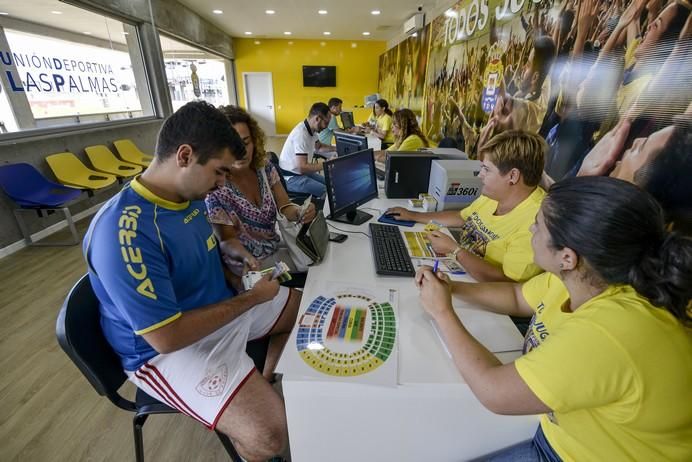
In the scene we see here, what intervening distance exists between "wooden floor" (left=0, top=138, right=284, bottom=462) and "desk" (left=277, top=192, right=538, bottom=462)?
2.66 ft

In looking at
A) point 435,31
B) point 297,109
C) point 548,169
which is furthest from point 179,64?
point 548,169

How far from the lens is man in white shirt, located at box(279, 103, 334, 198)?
10.5 ft

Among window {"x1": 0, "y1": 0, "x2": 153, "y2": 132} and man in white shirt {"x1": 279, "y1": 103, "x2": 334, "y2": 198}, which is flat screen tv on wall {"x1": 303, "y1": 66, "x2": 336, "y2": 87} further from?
man in white shirt {"x1": 279, "y1": 103, "x2": 334, "y2": 198}

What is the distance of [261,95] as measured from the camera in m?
9.63

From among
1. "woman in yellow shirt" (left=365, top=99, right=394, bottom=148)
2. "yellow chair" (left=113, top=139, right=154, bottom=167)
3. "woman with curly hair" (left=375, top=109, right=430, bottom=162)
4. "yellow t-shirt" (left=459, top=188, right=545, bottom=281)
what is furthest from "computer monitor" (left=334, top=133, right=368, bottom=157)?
"yellow chair" (left=113, top=139, right=154, bottom=167)

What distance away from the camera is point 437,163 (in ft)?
6.85

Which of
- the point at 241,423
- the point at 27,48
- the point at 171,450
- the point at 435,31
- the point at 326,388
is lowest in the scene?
the point at 171,450

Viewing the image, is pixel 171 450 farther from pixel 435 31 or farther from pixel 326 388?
pixel 435 31

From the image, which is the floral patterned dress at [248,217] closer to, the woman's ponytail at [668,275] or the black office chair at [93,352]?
the black office chair at [93,352]

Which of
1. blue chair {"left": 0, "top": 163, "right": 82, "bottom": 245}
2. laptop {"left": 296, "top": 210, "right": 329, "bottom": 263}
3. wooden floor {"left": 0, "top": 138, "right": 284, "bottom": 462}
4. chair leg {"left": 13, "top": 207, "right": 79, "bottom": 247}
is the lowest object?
wooden floor {"left": 0, "top": 138, "right": 284, "bottom": 462}

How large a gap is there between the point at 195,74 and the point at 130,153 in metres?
4.98

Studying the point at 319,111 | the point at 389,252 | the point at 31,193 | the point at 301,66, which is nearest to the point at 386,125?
the point at 319,111

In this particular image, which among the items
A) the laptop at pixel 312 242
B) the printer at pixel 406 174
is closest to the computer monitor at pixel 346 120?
the printer at pixel 406 174

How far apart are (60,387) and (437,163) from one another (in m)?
2.55
